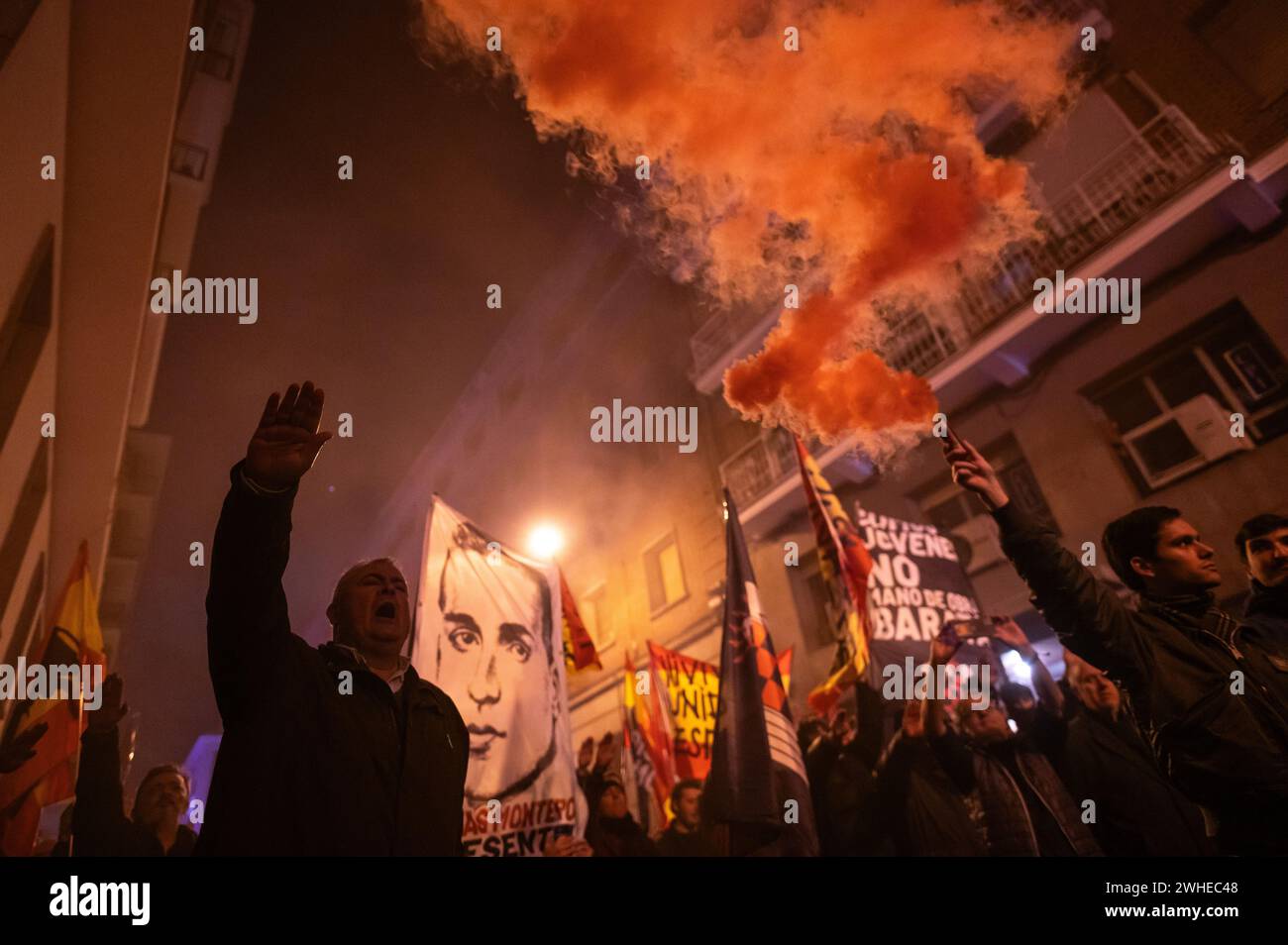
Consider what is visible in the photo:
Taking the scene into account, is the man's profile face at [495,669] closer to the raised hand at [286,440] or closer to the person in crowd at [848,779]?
the person in crowd at [848,779]

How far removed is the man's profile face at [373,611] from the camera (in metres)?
2.46

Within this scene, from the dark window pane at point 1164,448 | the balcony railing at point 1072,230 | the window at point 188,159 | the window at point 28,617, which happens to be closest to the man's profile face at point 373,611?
the window at point 188,159

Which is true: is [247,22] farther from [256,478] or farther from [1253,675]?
[1253,675]

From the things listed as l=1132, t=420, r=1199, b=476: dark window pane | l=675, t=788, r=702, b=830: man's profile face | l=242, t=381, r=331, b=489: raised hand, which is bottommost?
l=675, t=788, r=702, b=830: man's profile face

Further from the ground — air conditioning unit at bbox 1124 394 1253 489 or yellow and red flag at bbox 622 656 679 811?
air conditioning unit at bbox 1124 394 1253 489

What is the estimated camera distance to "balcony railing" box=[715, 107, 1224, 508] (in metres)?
9.23

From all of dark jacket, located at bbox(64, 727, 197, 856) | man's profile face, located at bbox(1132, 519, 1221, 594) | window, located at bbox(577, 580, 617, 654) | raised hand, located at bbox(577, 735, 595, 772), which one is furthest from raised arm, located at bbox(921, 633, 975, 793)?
window, located at bbox(577, 580, 617, 654)

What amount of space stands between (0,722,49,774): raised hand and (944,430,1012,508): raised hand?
5702 mm

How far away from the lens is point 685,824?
6.36 meters

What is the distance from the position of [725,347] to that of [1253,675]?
13.1 meters

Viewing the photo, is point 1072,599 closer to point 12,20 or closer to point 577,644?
point 577,644

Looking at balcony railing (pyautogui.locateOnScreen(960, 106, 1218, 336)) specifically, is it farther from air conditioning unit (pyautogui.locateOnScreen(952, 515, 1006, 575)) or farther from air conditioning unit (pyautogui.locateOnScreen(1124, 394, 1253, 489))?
air conditioning unit (pyautogui.locateOnScreen(952, 515, 1006, 575))
